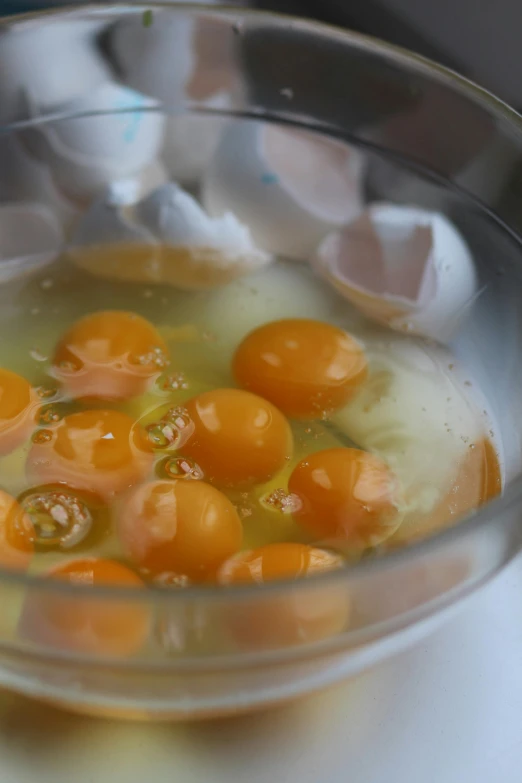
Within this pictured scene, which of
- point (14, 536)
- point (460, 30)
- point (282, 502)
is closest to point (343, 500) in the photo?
point (282, 502)

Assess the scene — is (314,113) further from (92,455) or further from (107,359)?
(92,455)

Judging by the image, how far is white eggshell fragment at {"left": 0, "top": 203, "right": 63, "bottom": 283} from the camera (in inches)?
55.2

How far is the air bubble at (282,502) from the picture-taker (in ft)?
3.64

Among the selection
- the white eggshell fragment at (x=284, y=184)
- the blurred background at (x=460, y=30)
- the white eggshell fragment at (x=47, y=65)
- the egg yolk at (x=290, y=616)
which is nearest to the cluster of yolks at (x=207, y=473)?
the egg yolk at (x=290, y=616)

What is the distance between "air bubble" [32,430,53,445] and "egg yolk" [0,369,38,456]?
0.01 meters

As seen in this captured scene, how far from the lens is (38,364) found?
4.18ft

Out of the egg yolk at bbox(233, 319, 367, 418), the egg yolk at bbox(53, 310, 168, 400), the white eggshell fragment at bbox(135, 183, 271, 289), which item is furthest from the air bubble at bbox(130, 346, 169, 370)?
the white eggshell fragment at bbox(135, 183, 271, 289)

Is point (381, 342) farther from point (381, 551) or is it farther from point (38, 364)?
point (38, 364)

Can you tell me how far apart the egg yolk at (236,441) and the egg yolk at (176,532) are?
0.11 m

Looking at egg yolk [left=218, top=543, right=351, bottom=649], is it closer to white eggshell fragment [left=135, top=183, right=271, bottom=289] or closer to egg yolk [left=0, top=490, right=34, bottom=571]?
egg yolk [left=0, top=490, right=34, bottom=571]

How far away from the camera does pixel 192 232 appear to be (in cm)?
146

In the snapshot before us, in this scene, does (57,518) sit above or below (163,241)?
below

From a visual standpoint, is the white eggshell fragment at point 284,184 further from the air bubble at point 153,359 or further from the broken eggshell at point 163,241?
the air bubble at point 153,359

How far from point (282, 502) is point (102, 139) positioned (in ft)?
2.27
